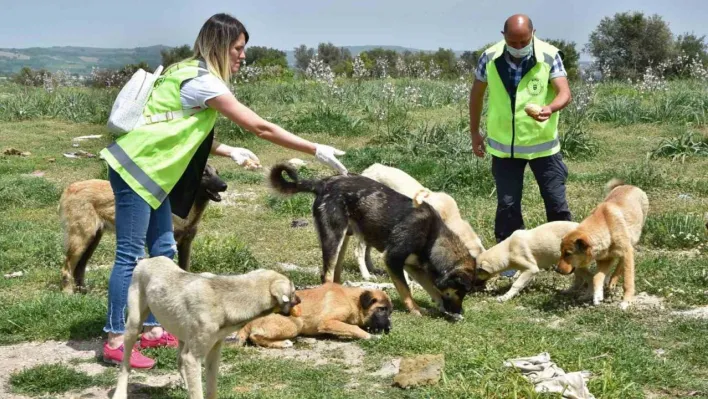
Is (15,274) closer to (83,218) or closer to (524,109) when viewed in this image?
(83,218)

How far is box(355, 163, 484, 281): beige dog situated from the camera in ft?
27.1

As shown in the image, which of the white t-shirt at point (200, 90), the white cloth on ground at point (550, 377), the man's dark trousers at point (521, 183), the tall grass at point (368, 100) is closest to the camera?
the white cloth on ground at point (550, 377)

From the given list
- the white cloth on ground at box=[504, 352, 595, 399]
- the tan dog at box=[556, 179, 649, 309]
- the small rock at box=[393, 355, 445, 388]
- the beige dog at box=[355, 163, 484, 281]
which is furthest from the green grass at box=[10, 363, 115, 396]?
the tan dog at box=[556, 179, 649, 309]

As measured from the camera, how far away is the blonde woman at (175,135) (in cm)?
515

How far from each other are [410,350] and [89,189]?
139 inches

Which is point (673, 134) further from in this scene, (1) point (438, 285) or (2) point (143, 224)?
(2) point (143, 224)

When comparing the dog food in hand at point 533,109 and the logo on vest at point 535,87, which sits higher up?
the logo on vest at point 535,87

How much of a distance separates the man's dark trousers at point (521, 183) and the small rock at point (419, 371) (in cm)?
310

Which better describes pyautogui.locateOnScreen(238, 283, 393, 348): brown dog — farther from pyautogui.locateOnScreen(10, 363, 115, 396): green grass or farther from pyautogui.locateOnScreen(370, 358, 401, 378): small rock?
pyautogui.locateOnScreen(10, 363, 115, 396): green grass

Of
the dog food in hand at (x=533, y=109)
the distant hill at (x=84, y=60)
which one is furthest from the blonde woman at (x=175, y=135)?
the distant hill at (x=84, y=60)

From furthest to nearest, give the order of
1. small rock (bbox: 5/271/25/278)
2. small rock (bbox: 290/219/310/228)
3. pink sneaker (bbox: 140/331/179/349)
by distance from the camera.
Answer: small rock (bbox: 290/219/310/228)
small rock (bbox: 5/271/25/278)
pink sneaker (bbox: 140/331/179/349)

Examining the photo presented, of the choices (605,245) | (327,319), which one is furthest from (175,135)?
(605,245)

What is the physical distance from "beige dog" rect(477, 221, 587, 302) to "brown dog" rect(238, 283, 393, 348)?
5.14 feet

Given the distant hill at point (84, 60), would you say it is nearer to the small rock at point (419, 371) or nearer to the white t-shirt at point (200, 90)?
the white t-shirt at point (200, 90)
